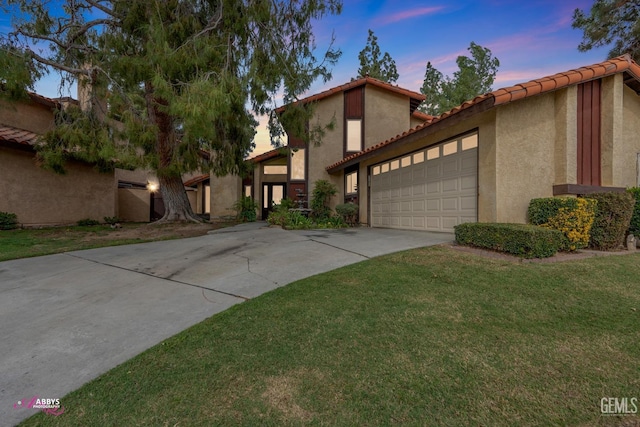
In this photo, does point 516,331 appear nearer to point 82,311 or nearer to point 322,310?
point 322,310

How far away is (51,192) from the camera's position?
10.7 m

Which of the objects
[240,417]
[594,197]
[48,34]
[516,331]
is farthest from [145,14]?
[594,197]

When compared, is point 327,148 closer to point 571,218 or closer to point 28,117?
point 571,218

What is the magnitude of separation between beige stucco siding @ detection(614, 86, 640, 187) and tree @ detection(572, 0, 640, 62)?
6.93 metres

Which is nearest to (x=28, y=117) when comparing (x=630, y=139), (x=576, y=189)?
(x=576, y=189)

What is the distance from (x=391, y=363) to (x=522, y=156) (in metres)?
5.98

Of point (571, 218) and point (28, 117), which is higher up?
point (28, 117)

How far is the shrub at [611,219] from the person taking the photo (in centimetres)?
540

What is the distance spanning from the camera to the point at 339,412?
1.71 meters

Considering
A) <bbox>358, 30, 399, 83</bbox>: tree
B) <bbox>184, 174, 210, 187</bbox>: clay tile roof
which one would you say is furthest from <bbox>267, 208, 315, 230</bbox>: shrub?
<bbox>358, 30, 399, 83</bbox>: tree

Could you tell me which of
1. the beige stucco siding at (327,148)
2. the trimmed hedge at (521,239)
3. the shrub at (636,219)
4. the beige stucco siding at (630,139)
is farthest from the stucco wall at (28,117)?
the beige stucco siding at (630,139)

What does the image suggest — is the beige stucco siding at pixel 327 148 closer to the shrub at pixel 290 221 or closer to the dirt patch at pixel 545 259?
the shrub at pixel 290 221

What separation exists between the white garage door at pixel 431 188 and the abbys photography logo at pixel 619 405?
533 cm

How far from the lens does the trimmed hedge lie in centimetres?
472
